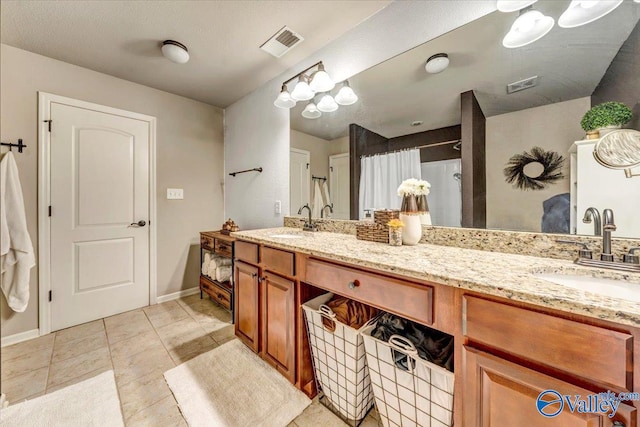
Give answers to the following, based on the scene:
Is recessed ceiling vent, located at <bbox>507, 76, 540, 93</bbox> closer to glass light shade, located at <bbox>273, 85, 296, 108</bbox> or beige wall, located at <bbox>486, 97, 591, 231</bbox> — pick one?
beige wall, located at <bbox>486, 97, 591, 231</bbox>

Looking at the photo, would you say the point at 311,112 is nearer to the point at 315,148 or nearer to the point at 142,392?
the point at 315,148

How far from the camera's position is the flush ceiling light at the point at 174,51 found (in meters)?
1.88

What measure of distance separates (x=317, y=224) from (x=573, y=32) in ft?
5.64

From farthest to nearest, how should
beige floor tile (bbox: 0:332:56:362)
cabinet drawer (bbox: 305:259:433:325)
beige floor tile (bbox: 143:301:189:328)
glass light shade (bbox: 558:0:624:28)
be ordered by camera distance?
beige floor tile (bbox: 143:301:189:328)
beige floor tile (bbox: 0:332:56:362)
glass light shade (bbox: 558:0:624:28)
cabinet drawer (bbox: 305:259:433:325)

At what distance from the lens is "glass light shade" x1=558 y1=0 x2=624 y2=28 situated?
0.94 m

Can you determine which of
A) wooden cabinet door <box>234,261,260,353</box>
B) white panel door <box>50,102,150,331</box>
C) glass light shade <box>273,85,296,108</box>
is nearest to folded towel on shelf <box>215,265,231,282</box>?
wooden cabinet door <box>234,261,260,353</box>

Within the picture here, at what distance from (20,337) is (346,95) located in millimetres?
3260

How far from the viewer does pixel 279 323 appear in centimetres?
142

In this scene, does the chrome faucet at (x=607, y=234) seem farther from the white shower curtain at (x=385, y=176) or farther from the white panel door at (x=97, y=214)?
the white panel door at (x=97, y=214)

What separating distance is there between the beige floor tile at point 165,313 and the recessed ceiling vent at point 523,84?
3035 millimetres

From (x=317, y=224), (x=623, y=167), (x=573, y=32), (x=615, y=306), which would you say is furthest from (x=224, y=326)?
(x=573, y=32)

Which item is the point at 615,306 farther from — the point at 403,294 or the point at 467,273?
the point at 403,294

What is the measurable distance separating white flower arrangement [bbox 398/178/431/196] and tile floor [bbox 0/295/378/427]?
1241mm

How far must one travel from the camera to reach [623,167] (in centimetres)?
91
